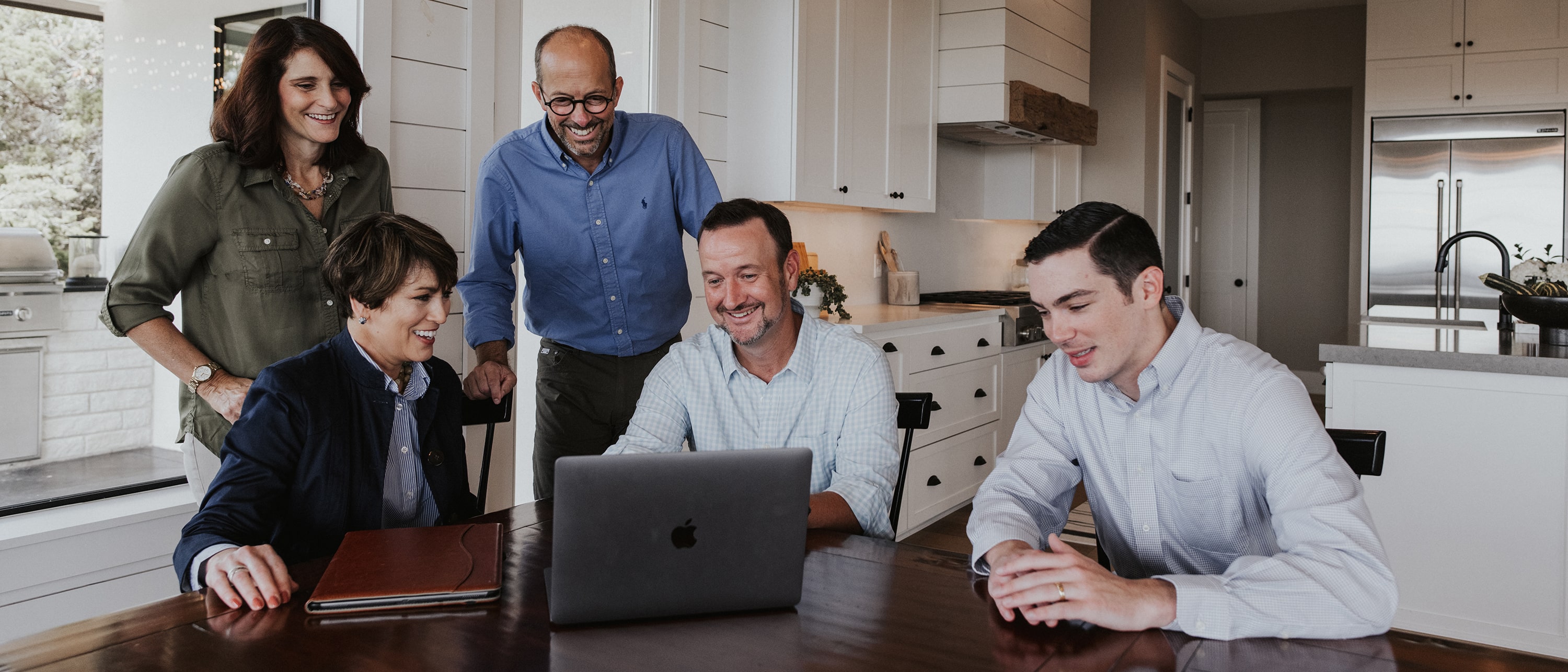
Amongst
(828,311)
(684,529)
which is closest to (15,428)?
(684,529)

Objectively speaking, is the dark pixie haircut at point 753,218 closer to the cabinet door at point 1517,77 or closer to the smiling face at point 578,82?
the smiling face at point 578,82

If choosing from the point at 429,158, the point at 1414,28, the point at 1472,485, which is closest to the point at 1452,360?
the point at 1472,485

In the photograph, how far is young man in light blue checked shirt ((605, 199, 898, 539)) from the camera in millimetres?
1814

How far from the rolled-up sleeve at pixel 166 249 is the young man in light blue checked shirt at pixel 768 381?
2.81ft

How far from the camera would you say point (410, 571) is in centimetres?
123

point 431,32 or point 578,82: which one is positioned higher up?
point 431,32

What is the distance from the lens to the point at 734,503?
1137mm

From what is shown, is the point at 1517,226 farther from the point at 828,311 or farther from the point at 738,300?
the point at 738,300

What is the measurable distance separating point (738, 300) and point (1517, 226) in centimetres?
589

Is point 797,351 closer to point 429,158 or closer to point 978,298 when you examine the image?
point 429,158

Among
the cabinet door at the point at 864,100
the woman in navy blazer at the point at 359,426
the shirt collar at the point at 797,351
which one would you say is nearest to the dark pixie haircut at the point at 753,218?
the shirt collar at the point at 797,351

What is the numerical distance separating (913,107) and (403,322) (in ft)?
11.1

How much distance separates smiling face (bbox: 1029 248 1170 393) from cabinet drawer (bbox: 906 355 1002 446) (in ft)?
7.74

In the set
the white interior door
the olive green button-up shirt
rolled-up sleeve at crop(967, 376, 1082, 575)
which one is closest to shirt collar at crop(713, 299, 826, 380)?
rolled-up sleeve at crop(967, 376, 1082, 575)
